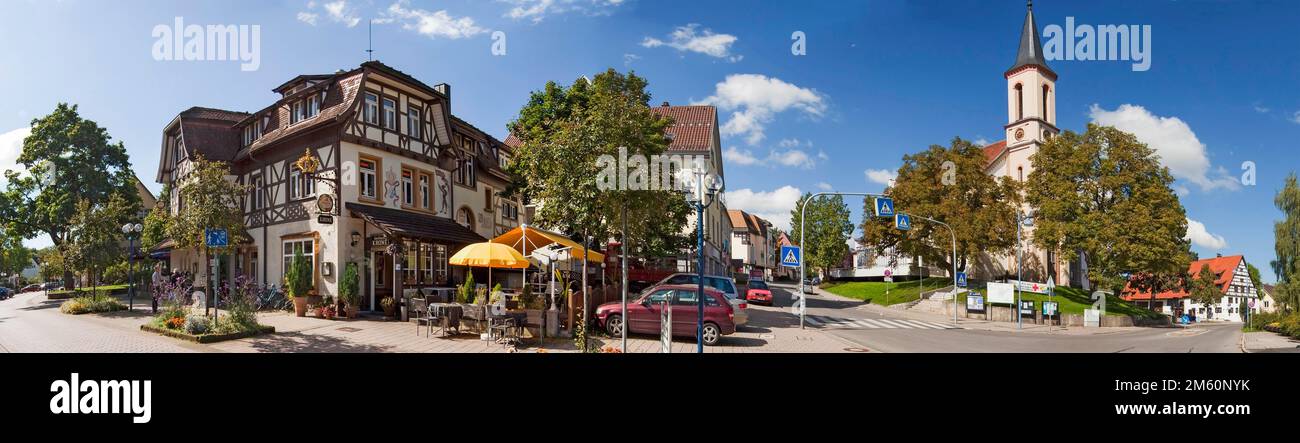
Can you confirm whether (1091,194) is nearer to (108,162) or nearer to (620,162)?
(620,162)

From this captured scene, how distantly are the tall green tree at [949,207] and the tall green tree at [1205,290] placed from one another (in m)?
28.7

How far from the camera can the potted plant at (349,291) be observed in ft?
52.5

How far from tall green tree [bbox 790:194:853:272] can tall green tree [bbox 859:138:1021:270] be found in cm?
2265

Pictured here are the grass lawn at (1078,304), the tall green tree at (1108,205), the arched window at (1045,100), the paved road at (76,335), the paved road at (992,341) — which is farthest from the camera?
the arched window at (1045,100)

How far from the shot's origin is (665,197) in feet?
40.9

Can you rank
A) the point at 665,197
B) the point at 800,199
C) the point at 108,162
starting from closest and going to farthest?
the point at 665,197 < the point at 108,162 < the point at 800,199

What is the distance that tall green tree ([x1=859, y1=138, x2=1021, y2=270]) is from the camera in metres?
35.2

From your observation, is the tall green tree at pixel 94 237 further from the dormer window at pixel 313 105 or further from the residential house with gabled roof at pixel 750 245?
the residential house with gabled roof at pixel 750 245

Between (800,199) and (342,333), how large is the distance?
210 ft

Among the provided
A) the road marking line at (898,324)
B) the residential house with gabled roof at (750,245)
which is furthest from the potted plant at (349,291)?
the residential house with gabled roof at (750,245)

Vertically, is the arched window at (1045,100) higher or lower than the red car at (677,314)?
higher

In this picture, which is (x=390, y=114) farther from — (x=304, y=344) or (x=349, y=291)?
(x=304, y=344)

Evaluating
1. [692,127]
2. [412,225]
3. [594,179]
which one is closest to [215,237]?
[412,225]
